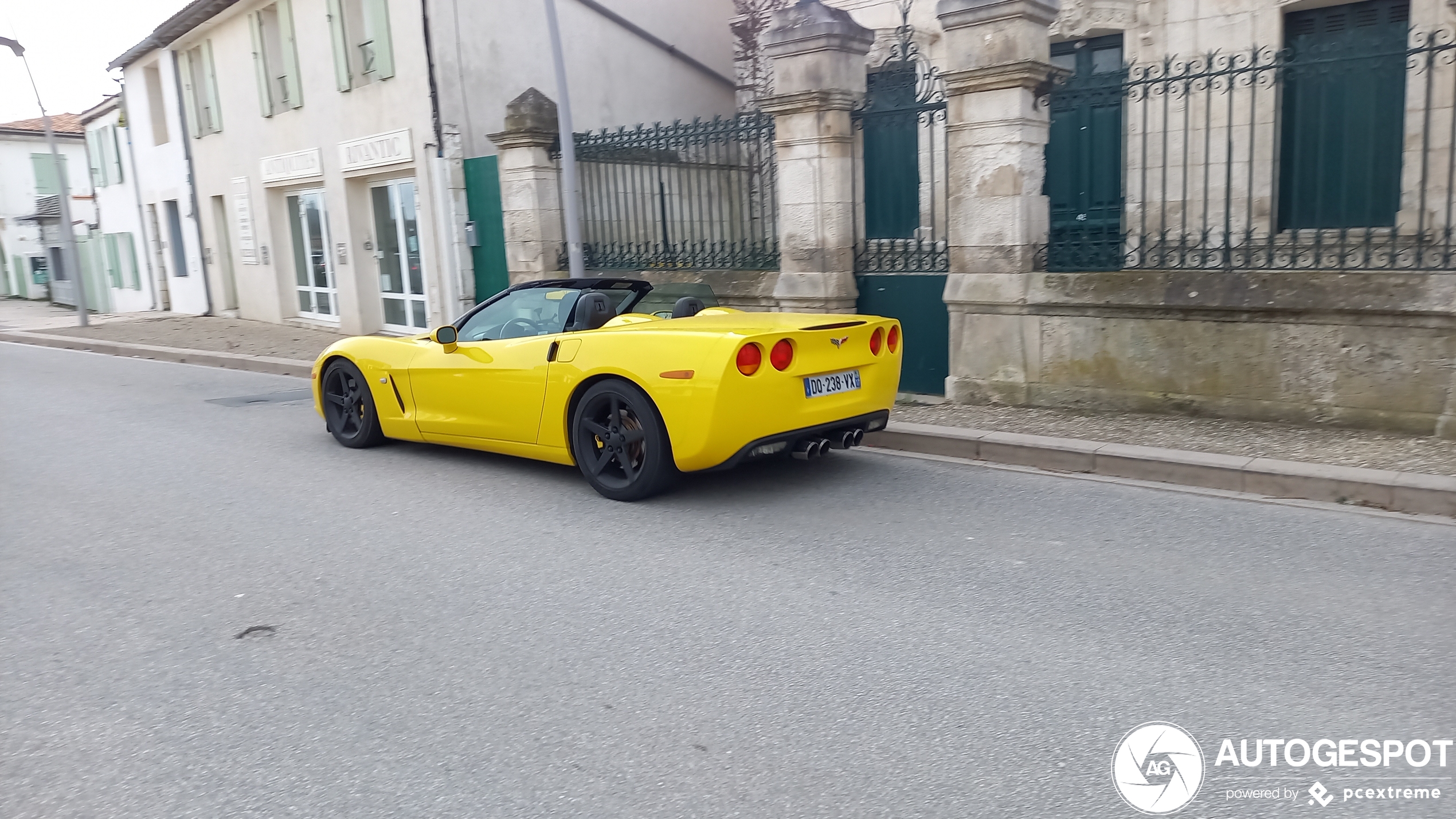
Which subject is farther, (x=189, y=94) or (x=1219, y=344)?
(x=189, y=94)

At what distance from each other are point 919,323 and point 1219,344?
8.36 feet

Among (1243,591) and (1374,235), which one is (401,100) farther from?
(1243,591)

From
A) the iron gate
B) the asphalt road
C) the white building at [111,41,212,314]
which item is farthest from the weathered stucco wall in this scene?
the white building at [111,41,212,314]

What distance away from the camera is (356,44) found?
53.8ft

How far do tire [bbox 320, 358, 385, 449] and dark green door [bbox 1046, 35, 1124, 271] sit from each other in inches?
210

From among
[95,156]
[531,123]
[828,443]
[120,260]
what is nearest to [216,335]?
[531,123]

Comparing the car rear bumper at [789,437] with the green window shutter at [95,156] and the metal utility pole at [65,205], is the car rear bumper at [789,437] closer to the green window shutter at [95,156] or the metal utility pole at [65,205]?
the metal utility pole at [65,205]

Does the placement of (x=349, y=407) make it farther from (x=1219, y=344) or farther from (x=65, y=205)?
(x=65, y=205)

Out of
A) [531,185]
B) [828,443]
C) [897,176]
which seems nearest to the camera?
[828,443]

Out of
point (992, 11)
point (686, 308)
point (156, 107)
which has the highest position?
point (156, 107)

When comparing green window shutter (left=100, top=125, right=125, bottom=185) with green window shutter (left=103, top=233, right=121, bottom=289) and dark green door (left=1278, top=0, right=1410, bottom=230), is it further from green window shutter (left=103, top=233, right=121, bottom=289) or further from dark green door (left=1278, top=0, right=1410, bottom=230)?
dark green door (left=1278, top=0, right=1410, bottom=230)

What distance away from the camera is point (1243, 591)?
457 cm

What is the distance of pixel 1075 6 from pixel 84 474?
37.6ft

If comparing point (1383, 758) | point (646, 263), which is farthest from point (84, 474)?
point (1383, 758)
